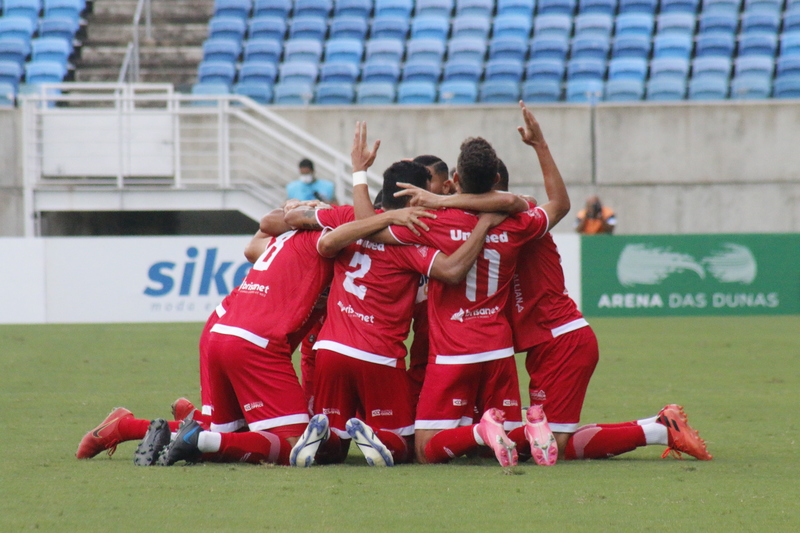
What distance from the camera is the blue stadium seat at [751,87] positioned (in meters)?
18.9

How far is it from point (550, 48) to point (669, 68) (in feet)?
7.77

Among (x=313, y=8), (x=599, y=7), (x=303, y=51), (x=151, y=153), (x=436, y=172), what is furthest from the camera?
(x=313, y=8)

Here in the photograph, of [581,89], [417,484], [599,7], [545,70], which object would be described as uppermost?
[599,7]

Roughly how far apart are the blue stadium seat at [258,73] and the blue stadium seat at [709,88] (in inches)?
321

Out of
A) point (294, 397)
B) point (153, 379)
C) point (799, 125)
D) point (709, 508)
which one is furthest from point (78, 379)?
point (799, 125)

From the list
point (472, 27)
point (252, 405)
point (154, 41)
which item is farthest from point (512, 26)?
point (252, 405)

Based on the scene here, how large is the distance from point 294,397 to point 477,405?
1.01m

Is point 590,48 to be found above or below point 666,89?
above

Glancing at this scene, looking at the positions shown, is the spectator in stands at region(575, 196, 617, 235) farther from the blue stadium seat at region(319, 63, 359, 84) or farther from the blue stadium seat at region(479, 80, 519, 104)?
the blue stadium seat at region(319, 63, 359, 84)

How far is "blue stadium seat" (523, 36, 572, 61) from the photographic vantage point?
20328 millimetres

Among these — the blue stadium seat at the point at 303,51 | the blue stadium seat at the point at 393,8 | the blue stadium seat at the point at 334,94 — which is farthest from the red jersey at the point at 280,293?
the blue stadium seat at the point at 393,8

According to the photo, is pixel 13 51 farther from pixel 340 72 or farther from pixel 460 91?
pixel 460 91

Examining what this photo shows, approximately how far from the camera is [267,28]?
21.2m

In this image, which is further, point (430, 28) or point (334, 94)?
point (430, 28)
